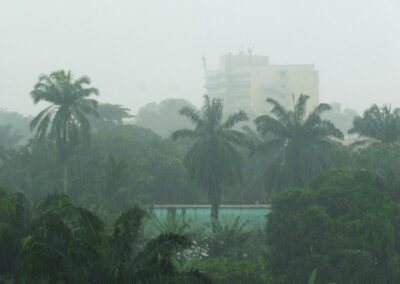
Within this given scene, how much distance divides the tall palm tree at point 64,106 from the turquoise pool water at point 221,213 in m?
8.20

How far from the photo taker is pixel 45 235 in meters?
22.6

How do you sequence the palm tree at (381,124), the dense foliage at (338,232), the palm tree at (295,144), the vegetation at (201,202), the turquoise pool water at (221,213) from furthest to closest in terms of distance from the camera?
the palm tree at (381,124) → the turquoise pool water at (221,213) → the palm tree at (295,144) → the dense foliage at (338,232) → the vegetation at (201,202)

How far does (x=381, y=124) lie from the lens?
2259 inches

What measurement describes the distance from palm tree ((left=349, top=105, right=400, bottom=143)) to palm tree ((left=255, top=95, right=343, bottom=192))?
6.65 m

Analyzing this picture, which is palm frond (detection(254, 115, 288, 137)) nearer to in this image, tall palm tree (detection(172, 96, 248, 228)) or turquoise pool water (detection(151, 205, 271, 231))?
tall palm tree (detection(172, 96, 248, 228))

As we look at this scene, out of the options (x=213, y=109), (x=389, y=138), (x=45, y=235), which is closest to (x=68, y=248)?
(x=45, y=235)

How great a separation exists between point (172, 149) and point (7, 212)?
149ft

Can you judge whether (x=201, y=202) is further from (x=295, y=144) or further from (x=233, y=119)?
(x=295, y=144)

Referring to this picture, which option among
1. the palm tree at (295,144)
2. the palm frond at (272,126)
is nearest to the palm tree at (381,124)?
the palm tree at (295,144)

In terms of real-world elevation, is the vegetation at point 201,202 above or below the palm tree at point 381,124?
below

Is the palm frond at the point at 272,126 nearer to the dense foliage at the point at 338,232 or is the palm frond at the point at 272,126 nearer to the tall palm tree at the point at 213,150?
the tall palm tree at the point at 213,150

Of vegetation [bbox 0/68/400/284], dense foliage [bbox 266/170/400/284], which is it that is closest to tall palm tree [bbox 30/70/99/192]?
vegetation [bbox 0/68/400/284]

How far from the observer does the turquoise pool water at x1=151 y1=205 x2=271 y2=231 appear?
174 feet

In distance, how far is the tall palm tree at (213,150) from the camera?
5116 cm
